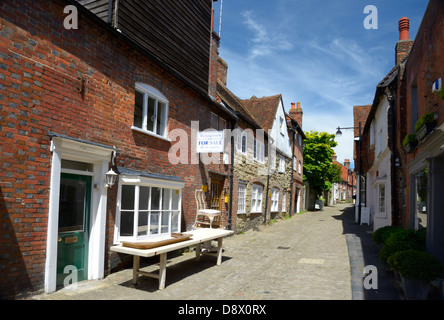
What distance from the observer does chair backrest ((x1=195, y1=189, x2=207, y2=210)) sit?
11.6m

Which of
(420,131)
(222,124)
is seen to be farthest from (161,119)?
(420,131)

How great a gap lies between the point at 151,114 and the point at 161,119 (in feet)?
1.61

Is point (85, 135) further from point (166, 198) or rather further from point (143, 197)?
point (166, 198)

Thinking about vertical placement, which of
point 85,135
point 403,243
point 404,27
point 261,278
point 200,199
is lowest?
point 261,278

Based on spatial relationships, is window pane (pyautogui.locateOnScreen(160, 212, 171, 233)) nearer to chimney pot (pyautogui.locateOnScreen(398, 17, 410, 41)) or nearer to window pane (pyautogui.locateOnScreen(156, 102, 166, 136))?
window pane (pyautogui.locateOnScreen(156, 102, 166, 136))

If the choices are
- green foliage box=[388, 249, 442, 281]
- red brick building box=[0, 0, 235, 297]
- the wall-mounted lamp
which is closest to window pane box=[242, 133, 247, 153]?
red brick building box=[0, 0, 235, 297]

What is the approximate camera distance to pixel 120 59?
8.11 m

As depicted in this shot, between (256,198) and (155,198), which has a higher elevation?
(155,198)

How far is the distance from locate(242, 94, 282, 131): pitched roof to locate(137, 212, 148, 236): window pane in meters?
13.6

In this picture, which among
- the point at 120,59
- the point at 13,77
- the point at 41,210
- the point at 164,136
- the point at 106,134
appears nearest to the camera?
the point at 13,77

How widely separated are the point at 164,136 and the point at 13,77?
4.61 metres

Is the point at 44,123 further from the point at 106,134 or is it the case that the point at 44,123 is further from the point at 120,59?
the point at 120,59

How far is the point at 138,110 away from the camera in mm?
8820

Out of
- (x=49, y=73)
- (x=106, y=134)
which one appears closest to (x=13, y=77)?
(x=49, y=73)
